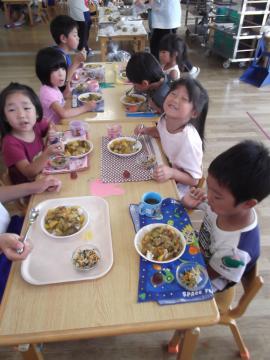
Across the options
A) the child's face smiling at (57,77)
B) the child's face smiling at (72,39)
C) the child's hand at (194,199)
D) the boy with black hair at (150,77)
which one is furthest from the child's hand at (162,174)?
the child's face smiling at (72,39)

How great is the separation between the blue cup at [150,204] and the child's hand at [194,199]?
111 millimetres

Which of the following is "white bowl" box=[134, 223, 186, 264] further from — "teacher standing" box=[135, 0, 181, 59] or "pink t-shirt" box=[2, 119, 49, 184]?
"teacher standing" box=[135, 0, 181, 59]

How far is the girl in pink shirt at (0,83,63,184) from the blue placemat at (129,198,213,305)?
61 centimetres

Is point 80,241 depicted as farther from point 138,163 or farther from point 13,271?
point 138,163

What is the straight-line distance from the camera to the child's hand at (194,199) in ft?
3.65

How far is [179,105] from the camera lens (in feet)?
4.36

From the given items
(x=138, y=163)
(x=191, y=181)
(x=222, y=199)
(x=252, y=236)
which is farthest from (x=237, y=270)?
(x=138, y=163)

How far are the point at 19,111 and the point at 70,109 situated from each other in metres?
0.45

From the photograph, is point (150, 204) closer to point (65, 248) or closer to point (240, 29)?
point (65, 248)

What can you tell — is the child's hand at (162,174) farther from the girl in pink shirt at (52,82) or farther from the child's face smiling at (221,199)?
the girl in pink shirt at (52,82)

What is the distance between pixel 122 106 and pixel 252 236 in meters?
1.26

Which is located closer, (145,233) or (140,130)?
(145,233)

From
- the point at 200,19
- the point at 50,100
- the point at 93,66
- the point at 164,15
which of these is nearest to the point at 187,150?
the point at 50,100

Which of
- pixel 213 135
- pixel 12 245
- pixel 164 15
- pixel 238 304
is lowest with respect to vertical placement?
pixel 213 135
